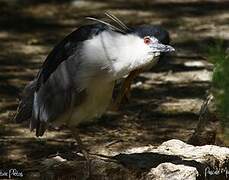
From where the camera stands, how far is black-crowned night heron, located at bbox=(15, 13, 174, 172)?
14.8 feet

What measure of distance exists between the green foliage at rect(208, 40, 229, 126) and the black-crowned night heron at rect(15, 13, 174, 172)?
884 millimetres

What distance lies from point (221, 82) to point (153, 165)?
86 cm

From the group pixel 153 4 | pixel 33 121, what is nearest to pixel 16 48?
pixel 153 4

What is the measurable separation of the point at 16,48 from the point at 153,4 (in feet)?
9.25

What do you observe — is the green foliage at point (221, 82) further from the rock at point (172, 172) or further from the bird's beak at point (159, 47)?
the bird's beak at point (159, 47)

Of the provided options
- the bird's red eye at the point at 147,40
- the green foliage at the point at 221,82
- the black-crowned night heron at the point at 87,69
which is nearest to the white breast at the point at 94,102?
the black-crowned night heron at the point at 87,69

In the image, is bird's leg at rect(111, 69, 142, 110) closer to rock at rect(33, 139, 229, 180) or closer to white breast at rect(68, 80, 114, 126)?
white breast at rect(68, 80, 114, 126)

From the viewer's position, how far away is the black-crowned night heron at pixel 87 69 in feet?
14.8

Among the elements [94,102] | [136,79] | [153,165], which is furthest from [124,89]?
[136,79]

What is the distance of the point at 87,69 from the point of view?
4.70 meters

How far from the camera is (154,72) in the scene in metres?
8.18

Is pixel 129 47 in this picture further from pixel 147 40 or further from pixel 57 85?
pixel 57 85

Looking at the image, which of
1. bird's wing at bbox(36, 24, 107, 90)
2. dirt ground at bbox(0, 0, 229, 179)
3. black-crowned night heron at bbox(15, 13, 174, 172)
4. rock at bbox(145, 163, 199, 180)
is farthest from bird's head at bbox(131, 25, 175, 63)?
dirt ground at bbox(0, 0, 229, 179)

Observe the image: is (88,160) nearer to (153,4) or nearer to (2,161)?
(2,161)
